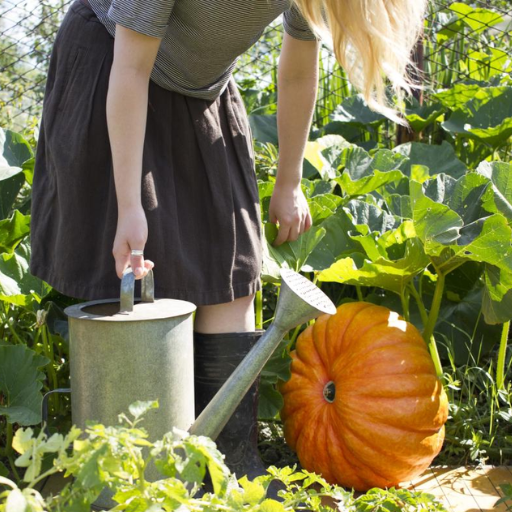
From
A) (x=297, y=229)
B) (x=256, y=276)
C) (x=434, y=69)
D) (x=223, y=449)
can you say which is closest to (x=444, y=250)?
(x=297, y=229)

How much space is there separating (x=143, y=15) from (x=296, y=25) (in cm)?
49

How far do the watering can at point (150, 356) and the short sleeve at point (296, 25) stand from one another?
0.61 meters

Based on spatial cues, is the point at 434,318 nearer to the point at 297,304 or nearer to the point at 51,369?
the point at 297,304

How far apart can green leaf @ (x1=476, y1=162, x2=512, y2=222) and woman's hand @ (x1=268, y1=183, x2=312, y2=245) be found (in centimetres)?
45

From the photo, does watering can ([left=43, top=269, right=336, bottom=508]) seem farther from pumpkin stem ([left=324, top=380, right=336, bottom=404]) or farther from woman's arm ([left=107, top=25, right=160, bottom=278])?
pumpkin stem ([left=324, top=380, right=336, bottom=404])

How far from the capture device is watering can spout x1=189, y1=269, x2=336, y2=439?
1.33 meters

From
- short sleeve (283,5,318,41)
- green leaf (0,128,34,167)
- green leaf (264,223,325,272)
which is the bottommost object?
green leaf (264,223,325,272)

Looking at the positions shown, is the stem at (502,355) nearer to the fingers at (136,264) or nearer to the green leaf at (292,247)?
the green leaf at (292,247)

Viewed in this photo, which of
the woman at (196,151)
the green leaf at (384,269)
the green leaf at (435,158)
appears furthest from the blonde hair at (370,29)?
the green leaf at (435,158)

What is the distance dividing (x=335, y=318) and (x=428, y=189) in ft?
1.42

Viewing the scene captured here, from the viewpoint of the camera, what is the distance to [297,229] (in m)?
1.95

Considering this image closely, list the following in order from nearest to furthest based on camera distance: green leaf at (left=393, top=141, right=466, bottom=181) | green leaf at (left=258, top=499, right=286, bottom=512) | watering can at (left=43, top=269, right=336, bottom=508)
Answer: green leaf at (left=258, top=499, right=286, bottom=512)
watering can at (left=43, top=269, right=336, bottom=508)
green leaf at (left=393, top=141, right=466, bottom=181)

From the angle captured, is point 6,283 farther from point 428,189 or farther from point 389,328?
point 428,189

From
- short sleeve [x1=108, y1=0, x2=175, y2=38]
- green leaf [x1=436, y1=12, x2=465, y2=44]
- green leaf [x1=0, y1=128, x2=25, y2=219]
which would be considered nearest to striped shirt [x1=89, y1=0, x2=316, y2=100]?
short sleeve [x1=108, y1=0, x2=175, y2=38]
